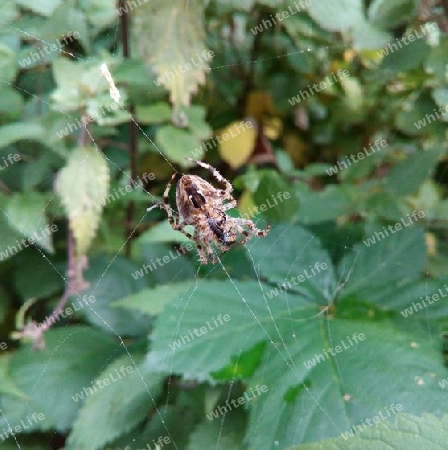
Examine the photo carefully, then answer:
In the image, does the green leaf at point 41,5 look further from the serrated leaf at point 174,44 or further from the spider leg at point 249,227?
the spider leg at point 249,227

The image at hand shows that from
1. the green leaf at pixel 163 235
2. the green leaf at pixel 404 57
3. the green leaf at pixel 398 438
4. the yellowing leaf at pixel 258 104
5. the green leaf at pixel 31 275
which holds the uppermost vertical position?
the yellowing leaf at pixel 258 104

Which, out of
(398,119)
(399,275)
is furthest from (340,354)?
(398,119)

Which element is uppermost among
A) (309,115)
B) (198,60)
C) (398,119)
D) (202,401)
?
(198,60)

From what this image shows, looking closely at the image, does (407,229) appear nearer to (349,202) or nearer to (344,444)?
(349,202)

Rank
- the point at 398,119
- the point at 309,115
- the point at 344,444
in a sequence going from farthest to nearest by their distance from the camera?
the point at 309,115
the point at 398,119
the point at 344,444

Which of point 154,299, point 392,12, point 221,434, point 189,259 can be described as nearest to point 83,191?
point 154,299

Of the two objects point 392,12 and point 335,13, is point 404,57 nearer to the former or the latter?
point 392,12

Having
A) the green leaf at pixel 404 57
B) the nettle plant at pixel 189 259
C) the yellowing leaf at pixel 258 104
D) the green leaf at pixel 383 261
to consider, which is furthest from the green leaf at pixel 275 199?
the yellowing leaf at pixel 258 104
